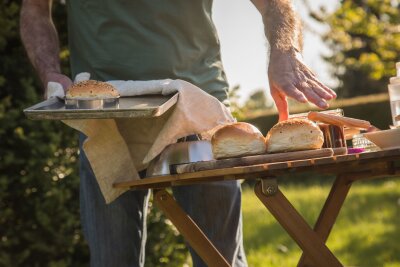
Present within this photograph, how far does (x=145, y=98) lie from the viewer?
8.00ft

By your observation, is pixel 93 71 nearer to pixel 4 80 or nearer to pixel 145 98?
pixel 145 98

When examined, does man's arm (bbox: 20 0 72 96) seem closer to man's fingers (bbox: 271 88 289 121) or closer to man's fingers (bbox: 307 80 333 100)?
man's fingers (bbox: 271 88 289 121)

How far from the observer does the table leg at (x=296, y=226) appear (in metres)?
2.06

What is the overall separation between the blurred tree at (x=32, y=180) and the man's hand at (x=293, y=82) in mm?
1844

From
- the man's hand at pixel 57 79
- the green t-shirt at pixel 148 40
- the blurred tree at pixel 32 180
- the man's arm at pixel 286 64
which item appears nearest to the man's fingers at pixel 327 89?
the man's arm at pixel 286 64

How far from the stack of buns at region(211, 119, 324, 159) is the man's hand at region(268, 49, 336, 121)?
0.07 metres

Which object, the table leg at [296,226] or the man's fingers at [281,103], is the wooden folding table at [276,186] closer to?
the table leg at [296,226]

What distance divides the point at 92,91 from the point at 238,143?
0.45m

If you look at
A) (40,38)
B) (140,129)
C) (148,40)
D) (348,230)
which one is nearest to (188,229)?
(140,129)

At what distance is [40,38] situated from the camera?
9.68 feet

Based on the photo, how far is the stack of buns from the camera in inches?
83.0

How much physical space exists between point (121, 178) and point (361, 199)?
7558 millimetres

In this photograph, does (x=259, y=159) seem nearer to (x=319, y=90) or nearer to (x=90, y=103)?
(x=319, y=90)

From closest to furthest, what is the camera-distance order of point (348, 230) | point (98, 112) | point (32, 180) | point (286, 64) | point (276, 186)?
point (276, 186) → point (98, 112) → point (286, 64) → point (32, 180) → point (348, 230)
